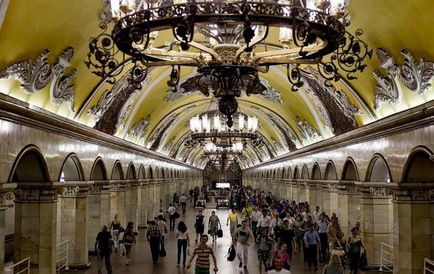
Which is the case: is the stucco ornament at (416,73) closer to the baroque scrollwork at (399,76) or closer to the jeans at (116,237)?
the baroque scrollwork at (399,76)

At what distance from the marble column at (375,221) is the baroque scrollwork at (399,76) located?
9.68ft

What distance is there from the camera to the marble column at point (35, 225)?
455 inches

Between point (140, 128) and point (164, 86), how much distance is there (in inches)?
126

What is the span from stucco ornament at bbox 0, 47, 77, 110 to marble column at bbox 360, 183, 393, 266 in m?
7.88

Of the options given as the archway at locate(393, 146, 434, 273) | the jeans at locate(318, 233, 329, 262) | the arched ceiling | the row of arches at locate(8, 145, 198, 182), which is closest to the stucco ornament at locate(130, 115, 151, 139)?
the arched ceiling

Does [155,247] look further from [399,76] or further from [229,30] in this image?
[229,30]

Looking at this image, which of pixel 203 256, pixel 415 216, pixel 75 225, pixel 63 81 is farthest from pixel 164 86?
pixel 415 216

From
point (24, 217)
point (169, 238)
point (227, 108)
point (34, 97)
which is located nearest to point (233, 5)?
point (227, 108)

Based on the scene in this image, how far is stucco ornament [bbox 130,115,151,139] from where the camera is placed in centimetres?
2049

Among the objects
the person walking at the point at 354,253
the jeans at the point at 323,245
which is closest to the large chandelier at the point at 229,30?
Result: the person walking at the point at 354,253

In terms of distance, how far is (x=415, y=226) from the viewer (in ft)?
37.8

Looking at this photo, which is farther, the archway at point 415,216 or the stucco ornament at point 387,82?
the archway at point 415,216

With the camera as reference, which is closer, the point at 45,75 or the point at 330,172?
the point at 45,75

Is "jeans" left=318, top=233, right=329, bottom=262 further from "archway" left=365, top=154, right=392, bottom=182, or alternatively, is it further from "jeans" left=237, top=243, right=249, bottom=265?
"jeans" left=237, top=243, right=249, bottom=265
